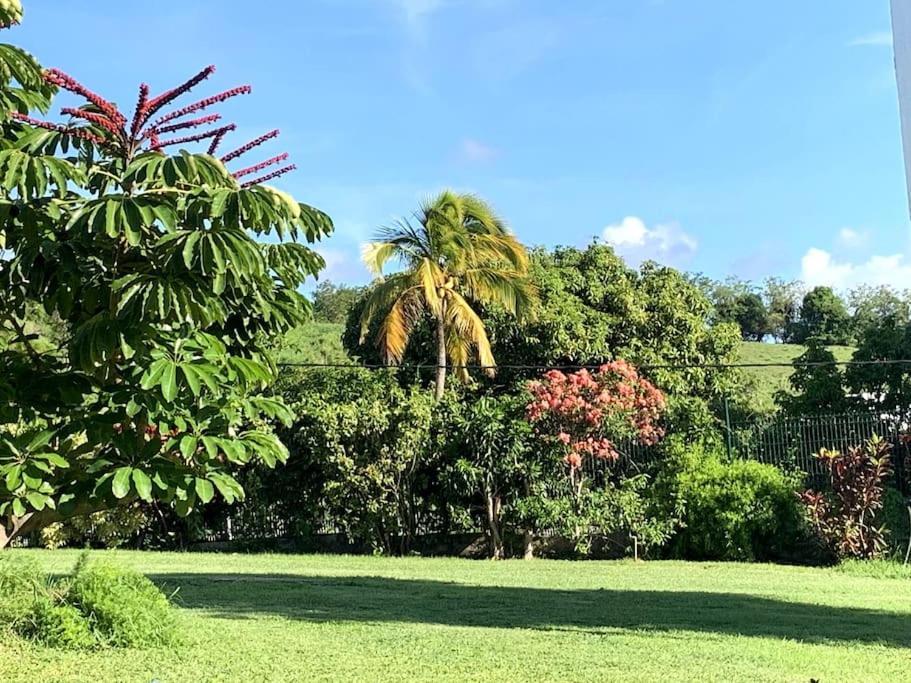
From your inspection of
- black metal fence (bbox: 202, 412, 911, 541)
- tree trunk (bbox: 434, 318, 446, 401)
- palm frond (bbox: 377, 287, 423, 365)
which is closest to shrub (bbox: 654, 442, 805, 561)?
black metal fence (bbox: 202, 412, 911, 541)

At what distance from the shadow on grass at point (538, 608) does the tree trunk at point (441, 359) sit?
740 cm

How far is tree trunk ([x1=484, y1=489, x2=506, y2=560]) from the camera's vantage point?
17969mm

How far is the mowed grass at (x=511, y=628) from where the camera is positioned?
21.4ft

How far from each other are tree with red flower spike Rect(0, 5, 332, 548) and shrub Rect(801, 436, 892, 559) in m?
14.2

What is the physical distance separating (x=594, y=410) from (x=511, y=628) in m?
9.10

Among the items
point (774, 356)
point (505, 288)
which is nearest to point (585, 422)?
point (505, 288)

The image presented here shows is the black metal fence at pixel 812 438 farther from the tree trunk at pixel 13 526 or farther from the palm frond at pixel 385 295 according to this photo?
the tree trunk at pixel 13 526

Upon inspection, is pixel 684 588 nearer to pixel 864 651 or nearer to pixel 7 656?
pixel 864 651

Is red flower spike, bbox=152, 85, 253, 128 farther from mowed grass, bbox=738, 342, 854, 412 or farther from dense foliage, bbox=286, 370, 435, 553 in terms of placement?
mowed grass, bbox=738, 342, 854, 412

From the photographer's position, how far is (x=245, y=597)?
10.6 metres

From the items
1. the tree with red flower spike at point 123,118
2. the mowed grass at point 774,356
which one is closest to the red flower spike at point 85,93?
the tree with red flower spike at point 123,118

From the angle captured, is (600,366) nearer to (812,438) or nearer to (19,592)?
(812,438)

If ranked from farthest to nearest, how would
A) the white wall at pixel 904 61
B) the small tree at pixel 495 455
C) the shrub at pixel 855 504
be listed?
the small tree at pixel 495 455 → the shrub at pixel 855 504 → the white wall at pixel 904 61

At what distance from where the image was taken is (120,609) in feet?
23.4
